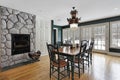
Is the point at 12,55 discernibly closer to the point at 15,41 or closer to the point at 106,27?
the point at 15,41

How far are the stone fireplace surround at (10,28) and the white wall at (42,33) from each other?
0.79m

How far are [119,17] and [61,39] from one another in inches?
224

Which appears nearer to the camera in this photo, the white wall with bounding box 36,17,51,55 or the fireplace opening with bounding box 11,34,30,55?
the fireplace opening with bounding box 11,34,30,55

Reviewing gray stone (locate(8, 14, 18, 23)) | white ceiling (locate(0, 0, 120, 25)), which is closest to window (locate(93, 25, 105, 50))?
white ceiling (locate(0, 0, 120, 25))

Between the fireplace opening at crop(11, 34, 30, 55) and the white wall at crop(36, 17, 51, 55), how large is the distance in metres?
0.84

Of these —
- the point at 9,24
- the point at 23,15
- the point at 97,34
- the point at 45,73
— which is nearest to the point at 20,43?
the point at 9,24

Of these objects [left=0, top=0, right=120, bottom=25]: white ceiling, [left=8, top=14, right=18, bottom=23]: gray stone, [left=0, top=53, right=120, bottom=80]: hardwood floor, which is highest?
[left=0, top=0, right=120, bottom=25]: white ceiling

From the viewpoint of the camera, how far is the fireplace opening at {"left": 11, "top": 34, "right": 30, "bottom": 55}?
4074mm

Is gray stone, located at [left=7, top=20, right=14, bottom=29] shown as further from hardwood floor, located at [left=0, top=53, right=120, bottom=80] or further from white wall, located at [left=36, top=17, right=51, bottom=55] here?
hardwood floor, located at [left=0, top=53, right=120, bottom=80]

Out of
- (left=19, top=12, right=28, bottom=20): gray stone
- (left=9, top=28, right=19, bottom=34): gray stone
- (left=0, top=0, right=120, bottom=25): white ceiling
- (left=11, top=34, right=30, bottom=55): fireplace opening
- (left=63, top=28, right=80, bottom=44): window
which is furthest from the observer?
(left=63, top=28, right=80, bottom=44): window

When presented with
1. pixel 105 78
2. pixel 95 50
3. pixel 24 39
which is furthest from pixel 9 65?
pixel 95 50

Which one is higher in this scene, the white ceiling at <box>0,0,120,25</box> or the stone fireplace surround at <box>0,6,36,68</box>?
the white ceiling at <box>0,0,120,25</box>

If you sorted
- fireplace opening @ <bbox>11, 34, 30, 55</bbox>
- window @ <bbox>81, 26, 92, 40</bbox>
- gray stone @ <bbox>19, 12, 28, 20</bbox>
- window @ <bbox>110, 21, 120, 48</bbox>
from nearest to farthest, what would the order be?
1. fireplace opening @ <bbox>11, 34, 30, 55</bbox>
2. gray stone @ <bbox>19, 12, 28, 20</bbox>
3. window @ <bbox>110, 21, 120, 48</bbox>
4. window @ <bbox>81, 26, 92, 40</bbox>

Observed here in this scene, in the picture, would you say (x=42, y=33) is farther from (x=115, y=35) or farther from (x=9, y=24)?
(x=115, y=35)
